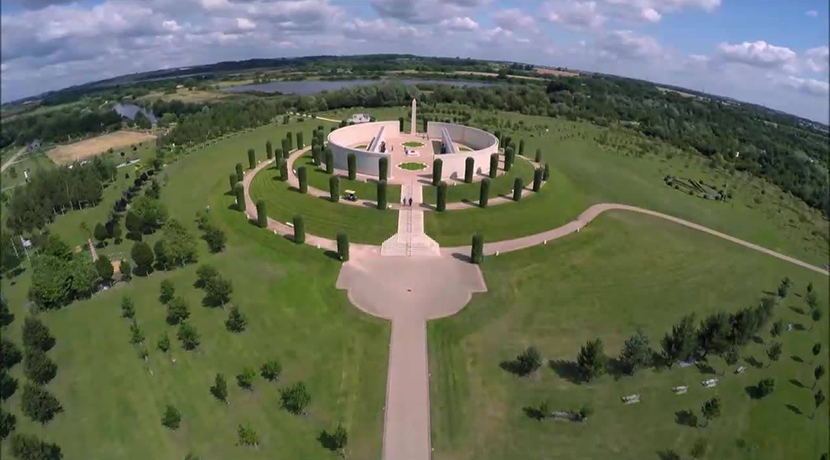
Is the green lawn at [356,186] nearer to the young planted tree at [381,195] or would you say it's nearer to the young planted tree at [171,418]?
the young planted tree at [381,195]

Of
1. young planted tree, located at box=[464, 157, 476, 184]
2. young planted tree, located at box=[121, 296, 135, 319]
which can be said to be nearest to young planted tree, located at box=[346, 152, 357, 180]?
young planted tree, located at box=[464, 157, 476, 184]

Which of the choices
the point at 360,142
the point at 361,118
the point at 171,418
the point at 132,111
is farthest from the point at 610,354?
the point at 132,111

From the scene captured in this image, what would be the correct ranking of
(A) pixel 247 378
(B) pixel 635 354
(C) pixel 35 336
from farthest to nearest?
(C) pixel 35 336 < (B) pixel 635 354 < (A) pixel 247 378

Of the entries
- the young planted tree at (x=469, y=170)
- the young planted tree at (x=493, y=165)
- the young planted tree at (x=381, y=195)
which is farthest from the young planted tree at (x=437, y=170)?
the young planted tree at (x=493, y=165)

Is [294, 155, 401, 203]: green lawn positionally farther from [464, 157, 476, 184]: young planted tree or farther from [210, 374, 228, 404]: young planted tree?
[210, 374, 228, 404]: young planted tree

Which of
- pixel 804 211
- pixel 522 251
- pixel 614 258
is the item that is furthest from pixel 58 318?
pixel 614 258

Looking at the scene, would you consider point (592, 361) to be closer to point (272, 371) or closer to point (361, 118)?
point (272, 371)

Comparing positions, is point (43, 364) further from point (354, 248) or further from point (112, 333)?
point (354, 248)
